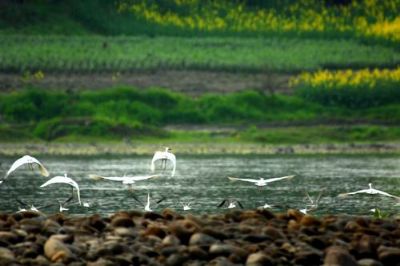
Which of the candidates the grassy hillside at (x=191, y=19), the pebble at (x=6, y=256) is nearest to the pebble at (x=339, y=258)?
the pebble at (x=6, y=256)

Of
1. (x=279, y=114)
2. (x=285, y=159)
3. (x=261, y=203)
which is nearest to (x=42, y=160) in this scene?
(x=285, y=159)

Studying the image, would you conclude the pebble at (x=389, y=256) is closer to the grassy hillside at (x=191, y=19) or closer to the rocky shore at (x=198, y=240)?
the rocky shore at (x=198, y=240)

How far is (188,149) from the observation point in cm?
5769

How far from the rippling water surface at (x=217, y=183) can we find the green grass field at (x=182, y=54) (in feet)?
46.8

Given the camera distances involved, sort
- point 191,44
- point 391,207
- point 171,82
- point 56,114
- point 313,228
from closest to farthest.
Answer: point 313,228 < point 391,207 < point 56,114 < point 171,82 < point 191,44

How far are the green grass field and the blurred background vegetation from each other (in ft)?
0.25

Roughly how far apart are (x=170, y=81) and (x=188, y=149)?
10.6 m

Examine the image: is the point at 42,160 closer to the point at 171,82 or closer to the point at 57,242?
the point at 171,82

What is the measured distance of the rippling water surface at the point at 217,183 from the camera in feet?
121

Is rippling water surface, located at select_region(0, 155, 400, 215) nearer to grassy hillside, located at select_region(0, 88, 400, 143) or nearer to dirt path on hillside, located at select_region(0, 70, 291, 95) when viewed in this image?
grassy hillside, located at select_region(0, 88, 400, 143)

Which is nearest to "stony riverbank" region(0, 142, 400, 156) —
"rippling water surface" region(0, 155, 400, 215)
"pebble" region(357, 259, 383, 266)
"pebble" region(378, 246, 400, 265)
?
"rippling water surface" region(0, 155, 400, 215)

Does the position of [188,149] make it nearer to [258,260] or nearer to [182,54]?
[182,54]

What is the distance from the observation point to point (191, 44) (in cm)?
7369

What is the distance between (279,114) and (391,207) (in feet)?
91.4
